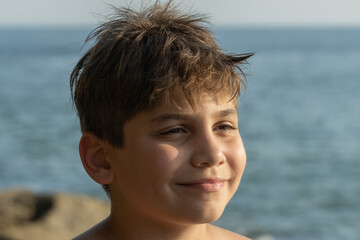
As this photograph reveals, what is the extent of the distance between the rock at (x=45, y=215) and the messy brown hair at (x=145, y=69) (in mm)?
3474

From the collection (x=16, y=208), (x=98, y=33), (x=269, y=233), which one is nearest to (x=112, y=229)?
(x=98, y=33)

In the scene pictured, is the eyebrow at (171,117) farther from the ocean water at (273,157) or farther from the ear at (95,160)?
the ocean water at (273,157)

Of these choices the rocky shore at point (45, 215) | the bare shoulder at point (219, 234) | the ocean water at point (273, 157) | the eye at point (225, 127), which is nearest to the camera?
the eye at point (225, 127)

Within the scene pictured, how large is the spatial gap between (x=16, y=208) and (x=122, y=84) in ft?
15.7

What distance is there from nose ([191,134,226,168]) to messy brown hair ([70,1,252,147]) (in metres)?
0.14

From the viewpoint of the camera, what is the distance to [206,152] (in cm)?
189

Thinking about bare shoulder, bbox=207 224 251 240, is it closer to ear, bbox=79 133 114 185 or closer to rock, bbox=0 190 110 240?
ear, bbox=79 133 114 185

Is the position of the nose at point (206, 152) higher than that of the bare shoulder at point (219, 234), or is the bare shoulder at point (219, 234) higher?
the nose at point (206, 152)

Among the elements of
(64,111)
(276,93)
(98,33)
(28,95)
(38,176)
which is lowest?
(98,33)

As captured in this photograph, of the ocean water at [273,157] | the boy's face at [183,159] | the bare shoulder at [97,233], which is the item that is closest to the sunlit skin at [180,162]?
the boy's face at [183,159]

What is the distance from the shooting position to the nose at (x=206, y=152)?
189 cm

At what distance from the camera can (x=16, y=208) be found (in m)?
6.39

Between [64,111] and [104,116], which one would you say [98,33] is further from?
[64,111]

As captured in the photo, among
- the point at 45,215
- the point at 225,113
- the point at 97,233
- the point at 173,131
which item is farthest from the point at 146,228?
the point at 45,215
